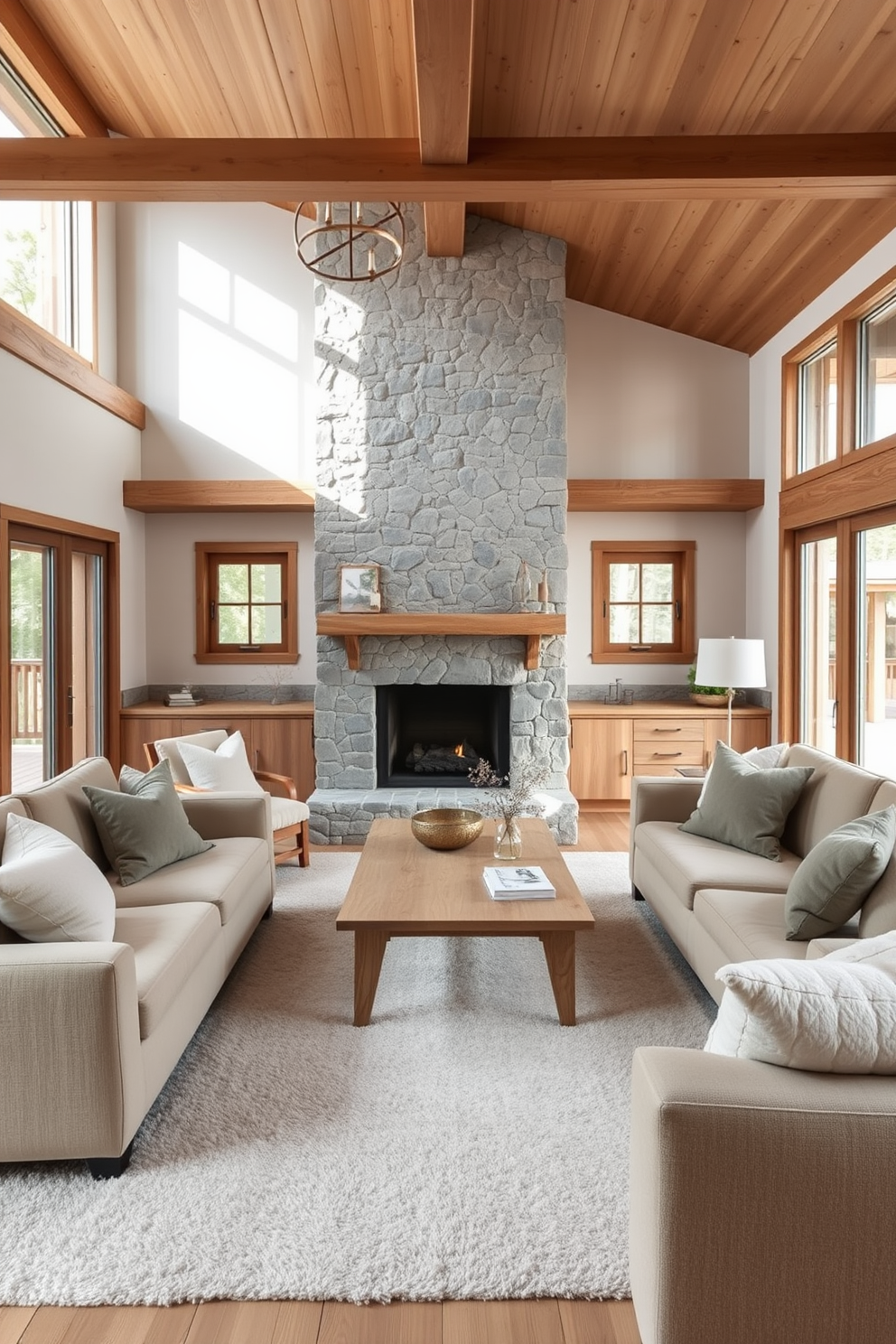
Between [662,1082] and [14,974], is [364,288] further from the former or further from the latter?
[662,1082]

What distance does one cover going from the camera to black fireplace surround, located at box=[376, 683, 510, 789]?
629cm

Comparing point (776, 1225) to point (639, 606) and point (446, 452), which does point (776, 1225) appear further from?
point (639, 606)

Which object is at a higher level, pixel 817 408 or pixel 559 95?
pixel 559 95

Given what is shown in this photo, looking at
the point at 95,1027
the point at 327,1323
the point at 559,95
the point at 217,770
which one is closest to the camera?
the point at 327,1323

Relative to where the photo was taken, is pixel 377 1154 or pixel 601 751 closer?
pixel 377 1154

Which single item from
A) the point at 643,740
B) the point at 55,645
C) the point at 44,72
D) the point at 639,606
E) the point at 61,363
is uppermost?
the point at 44,72

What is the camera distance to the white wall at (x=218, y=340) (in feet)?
22.2

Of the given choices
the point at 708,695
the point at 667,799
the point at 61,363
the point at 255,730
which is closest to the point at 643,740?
the point at 708,695

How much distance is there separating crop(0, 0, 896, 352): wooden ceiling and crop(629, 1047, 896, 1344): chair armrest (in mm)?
3110

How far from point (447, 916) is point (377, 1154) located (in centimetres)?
86

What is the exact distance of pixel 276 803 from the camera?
5047 mm

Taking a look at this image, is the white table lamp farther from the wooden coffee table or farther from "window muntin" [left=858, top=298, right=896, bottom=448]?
the wooden coffee table

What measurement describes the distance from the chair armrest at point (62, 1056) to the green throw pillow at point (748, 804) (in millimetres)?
2604

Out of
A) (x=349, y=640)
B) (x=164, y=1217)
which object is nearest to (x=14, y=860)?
(x=164, y=1217)
